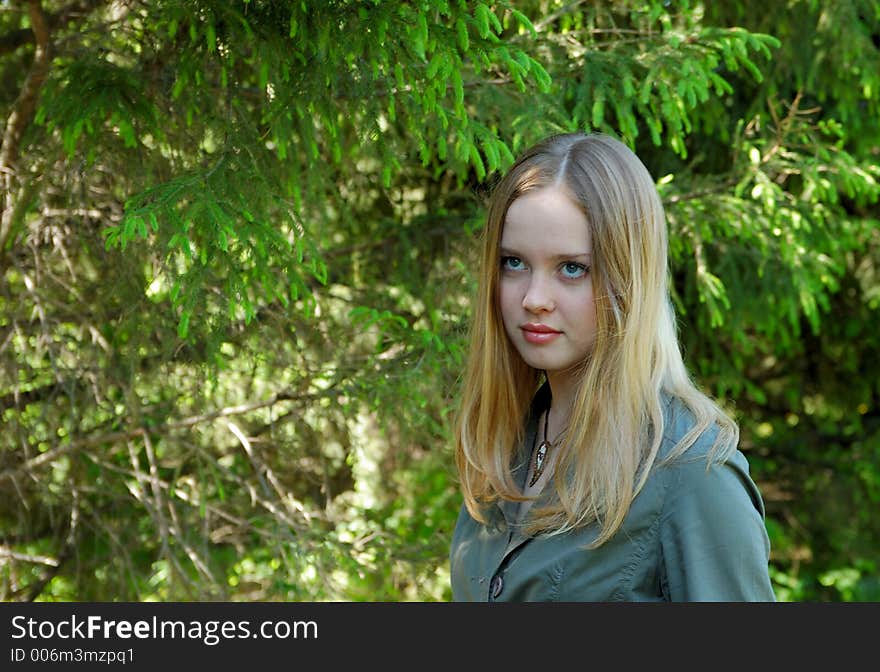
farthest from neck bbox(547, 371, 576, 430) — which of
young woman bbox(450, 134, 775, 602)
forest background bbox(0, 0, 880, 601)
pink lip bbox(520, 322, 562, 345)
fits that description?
forest background bbox(0, 0, 880, 601)

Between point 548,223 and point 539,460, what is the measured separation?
0.54 meters

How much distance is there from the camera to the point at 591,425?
200cm

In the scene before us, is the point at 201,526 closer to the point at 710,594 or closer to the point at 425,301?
the point at 425,301

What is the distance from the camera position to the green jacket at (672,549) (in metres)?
1.74

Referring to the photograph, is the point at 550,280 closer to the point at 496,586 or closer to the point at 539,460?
the point at 539,460

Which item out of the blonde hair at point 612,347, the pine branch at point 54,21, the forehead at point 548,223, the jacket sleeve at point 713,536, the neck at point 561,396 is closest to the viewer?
the jacket sleeve at point 713,536

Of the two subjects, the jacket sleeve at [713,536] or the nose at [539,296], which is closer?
the jacket sleeve at [713,536]

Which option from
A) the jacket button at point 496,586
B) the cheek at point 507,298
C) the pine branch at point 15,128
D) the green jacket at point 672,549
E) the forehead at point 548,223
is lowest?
the jacket button at point 496,586

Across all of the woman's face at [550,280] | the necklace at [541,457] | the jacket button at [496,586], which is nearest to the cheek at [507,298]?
the woman's face at [550,280]

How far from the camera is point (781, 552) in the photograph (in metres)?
7.59

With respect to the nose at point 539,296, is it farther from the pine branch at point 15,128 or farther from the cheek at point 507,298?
the pine branch at point 15,128

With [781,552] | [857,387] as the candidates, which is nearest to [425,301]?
[857,387]

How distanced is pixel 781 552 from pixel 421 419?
4541 mm

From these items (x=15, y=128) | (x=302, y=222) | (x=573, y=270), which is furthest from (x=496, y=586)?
(x=15, y=128)
